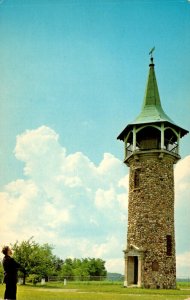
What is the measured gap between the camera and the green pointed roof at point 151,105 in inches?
1031

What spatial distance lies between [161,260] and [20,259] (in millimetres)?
8007

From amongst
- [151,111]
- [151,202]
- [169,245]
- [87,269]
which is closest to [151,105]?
[151,111]

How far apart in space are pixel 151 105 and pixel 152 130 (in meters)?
1.89

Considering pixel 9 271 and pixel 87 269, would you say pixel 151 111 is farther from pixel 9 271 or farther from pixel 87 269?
pixel 87 269

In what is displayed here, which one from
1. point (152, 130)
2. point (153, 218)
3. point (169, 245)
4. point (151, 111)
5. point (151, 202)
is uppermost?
point (151, 111)

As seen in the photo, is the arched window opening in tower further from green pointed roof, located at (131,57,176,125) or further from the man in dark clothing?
the man in dark clothing

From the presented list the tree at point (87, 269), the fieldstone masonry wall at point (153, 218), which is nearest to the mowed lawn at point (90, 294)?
the fieldstone masonry wall at point (153, 218)

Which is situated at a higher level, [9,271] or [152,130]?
[152,130]

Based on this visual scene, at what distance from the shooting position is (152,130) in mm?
26469

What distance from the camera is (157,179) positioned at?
24922mm

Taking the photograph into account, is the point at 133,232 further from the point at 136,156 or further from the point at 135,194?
the point at 136,156

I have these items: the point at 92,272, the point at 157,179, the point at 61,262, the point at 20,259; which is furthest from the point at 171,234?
the point at 61,262

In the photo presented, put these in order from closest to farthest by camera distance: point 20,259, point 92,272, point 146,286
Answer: point 146,286
point 20,259
point 92,272

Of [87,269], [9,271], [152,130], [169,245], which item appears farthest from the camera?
[87,269]
